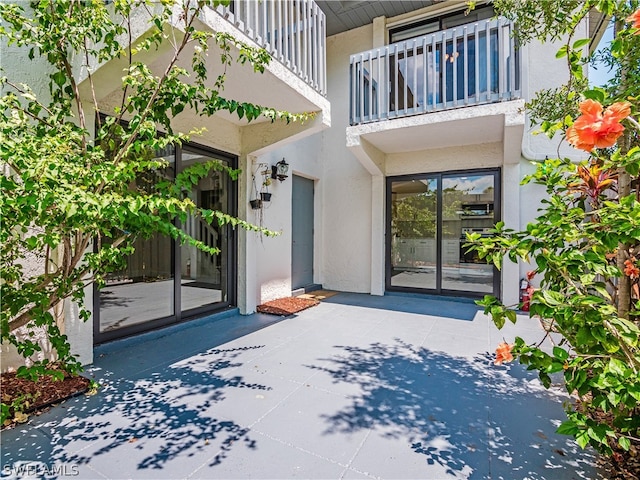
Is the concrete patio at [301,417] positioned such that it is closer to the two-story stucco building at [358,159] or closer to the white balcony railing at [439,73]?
the two-story stucco building at [358,159]

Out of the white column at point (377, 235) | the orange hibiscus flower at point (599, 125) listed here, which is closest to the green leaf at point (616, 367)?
the orange hibiscus flower at point (599, 125)

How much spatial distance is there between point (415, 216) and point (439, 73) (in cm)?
278

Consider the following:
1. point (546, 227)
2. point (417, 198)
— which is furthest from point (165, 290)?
point (417, 198)

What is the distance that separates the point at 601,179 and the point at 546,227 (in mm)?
768

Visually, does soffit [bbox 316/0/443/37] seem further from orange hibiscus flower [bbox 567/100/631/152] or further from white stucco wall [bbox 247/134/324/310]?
orange hibiscus flower [bbox 567/100/631/152]

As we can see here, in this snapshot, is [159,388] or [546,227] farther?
[159,388]

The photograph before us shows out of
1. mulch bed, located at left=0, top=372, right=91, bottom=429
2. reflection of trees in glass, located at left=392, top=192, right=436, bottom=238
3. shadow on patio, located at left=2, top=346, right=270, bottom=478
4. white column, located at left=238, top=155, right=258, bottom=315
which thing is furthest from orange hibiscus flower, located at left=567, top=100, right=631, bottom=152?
reflection of trees in glass, located at left=392, top=192, right=436, bottom=238

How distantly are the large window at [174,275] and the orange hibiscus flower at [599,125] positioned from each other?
3.95 m

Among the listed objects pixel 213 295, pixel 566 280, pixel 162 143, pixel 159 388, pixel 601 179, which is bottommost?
pixel 159 388

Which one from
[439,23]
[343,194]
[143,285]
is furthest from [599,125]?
[439,23]

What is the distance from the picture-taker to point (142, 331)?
4.15 m

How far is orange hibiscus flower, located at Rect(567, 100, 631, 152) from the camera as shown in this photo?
1.26 meters

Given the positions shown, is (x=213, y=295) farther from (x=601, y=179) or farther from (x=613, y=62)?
(x=613, y=62)

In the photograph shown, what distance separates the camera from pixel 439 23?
6.86 meters
